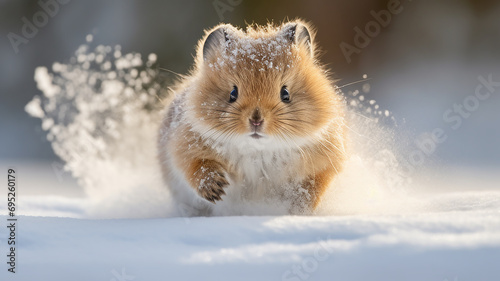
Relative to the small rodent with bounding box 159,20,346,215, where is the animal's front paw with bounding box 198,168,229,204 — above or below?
below

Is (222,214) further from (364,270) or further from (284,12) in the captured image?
(284,12)

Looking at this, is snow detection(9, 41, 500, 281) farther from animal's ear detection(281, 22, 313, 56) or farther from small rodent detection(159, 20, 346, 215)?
animal's ear detection(281, 22, 313, 56)

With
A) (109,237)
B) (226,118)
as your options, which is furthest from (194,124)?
(109,237)

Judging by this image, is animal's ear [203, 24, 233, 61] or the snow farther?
animal's ear [203, 24, 233, 61]

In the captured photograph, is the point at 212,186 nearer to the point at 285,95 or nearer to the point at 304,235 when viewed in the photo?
the point at 285,95

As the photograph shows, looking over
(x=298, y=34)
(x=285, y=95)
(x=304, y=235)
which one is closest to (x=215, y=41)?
(x=298, y=34)

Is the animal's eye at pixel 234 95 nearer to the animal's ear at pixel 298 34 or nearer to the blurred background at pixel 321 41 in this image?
the animal's ear at pixel 298 34

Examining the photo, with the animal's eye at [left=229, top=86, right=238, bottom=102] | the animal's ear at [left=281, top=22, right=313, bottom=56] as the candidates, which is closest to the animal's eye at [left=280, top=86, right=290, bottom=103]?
the animal's eye at [left=229, top=86, right=238, bottom=102]
